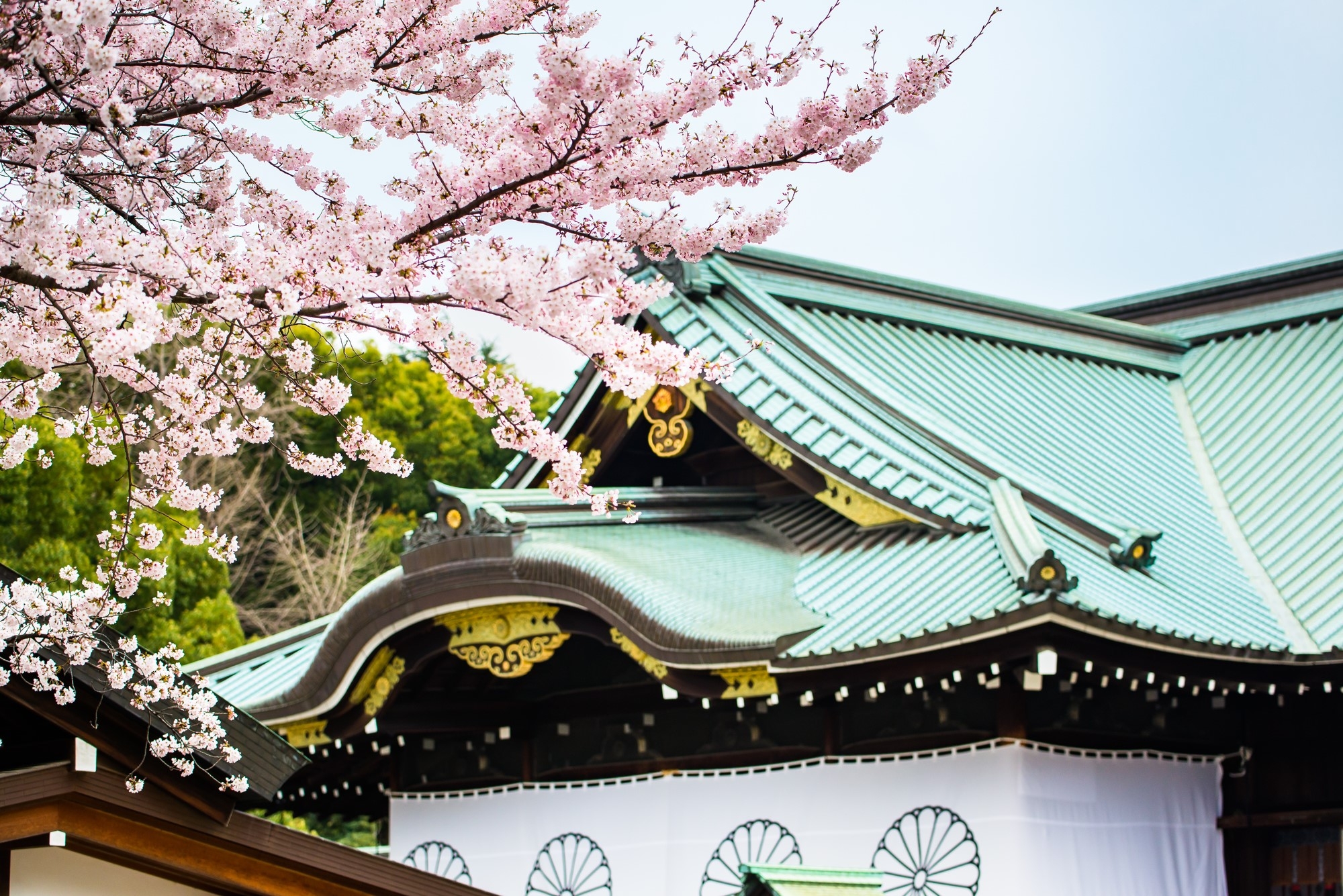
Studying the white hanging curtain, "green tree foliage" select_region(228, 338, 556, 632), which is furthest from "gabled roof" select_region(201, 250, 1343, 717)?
"green tree foliage" select_region(228, 338, 556, 632)

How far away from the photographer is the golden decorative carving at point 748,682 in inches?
321

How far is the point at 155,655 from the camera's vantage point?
4746 mm

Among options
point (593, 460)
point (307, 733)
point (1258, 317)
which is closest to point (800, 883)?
point (307, 733)

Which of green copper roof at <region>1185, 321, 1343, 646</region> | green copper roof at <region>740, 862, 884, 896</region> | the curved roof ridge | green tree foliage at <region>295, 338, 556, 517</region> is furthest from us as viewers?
green tree foliage at <region>295, 338, 556, 517</region>

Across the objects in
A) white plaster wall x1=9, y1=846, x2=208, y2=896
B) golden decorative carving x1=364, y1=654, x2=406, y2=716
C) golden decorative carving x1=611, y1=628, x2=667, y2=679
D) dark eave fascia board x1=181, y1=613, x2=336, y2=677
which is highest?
dark eave fascia board x1=181, y1=613, x2=336, y2=677

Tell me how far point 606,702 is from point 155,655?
5227 millimetres

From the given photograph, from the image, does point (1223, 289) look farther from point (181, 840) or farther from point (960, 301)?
point (181, 840)

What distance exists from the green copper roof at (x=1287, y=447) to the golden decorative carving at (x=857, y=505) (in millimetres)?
2333

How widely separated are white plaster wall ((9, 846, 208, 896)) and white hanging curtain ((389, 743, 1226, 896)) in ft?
13.8

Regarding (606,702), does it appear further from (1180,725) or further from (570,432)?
(1180,725)

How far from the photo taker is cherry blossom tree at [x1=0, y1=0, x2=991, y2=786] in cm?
376

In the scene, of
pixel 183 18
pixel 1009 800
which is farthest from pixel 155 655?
pixel 1009 800

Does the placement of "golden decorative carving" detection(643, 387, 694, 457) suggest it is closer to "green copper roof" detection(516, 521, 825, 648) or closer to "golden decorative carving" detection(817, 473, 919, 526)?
"green copper roof" detection(516, 521, 825, 648)

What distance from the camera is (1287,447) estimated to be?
11.2 meters
